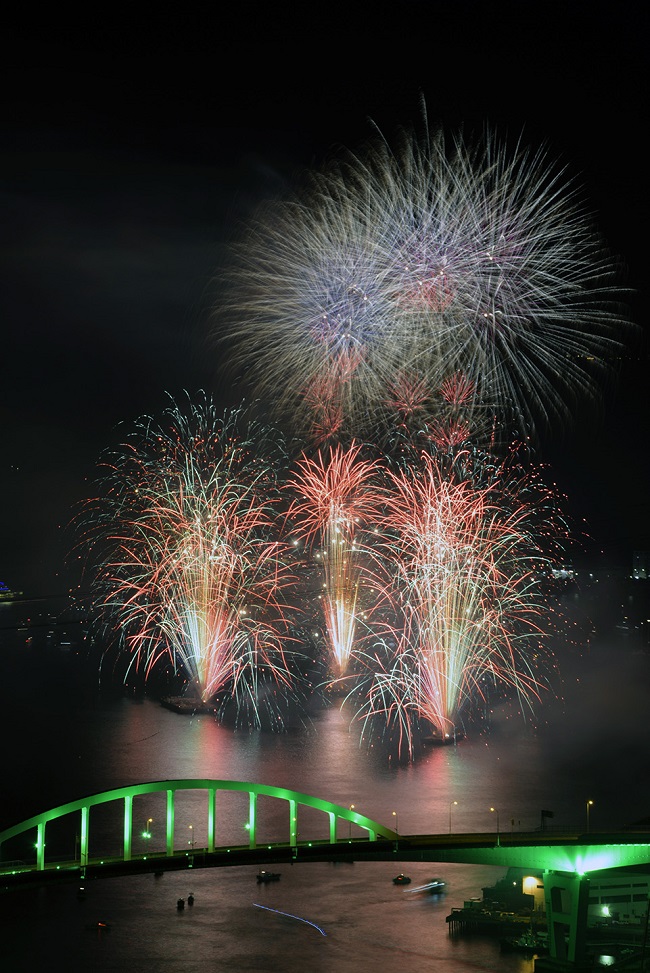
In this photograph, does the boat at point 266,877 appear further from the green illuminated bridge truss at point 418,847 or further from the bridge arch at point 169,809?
the bridge arch at point 169,809

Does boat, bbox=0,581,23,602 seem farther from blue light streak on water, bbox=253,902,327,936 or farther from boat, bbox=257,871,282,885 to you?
blue light streak on water, bbox=253,902,327,936

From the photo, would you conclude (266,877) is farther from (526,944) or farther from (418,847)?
(526,944)

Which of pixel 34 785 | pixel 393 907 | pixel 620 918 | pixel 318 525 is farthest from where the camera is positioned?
pixel 34 785

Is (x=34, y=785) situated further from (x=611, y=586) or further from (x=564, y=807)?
(x=611, y=586)

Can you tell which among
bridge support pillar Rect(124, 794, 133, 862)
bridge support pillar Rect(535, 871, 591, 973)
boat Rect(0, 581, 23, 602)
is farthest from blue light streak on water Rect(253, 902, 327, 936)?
boat Rect(0, 581, 23, 602)

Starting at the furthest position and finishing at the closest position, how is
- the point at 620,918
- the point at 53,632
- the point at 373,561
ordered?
the point at 53,632 → the point at 373,561 → the point at 620,918

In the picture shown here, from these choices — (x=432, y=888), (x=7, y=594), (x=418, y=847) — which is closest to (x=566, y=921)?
(x=418, y=847)

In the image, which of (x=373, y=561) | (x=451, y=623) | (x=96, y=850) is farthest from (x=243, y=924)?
(x=373, y=561)
